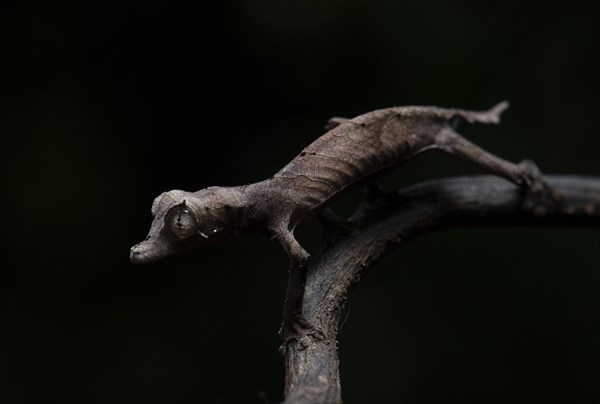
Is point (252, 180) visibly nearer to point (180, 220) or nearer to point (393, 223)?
point (393, 223)

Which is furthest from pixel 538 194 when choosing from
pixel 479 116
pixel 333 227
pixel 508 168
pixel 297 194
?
pixel 297 194

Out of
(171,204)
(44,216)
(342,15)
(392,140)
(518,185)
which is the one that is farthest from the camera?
(342,15)

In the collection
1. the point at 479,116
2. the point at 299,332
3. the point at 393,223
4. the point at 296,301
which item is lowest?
the point at 299,332

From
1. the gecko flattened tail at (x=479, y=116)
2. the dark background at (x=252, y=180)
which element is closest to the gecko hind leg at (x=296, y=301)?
the gecko flattened tail at (x=479, y=116)

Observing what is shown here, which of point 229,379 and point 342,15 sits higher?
point 342,15

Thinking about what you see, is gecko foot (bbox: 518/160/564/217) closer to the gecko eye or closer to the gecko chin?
the gecko eye

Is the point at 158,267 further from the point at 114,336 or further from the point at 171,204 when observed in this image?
the point at 171,204

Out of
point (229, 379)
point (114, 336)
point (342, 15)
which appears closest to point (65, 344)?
point (114, 336)

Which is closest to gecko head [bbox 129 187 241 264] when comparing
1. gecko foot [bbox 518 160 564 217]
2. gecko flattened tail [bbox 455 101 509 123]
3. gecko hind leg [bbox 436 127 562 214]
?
gecko hind leg [bbox 436 127 562 214]
